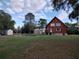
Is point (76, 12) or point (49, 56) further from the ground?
point (76, 12)

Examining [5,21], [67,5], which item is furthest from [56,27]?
[67,5]

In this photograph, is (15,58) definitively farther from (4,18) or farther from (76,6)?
(4,18)

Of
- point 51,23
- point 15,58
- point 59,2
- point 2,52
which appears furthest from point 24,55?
→ point 51,23

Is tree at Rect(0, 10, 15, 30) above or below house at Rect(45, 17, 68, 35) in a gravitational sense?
above

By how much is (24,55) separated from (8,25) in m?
95.1

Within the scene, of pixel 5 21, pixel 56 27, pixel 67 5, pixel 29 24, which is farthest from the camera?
pixel 29 24

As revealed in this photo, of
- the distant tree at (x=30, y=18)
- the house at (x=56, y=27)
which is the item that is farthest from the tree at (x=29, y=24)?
the house at (x=56, y=27)

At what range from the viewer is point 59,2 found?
19203 millimetres

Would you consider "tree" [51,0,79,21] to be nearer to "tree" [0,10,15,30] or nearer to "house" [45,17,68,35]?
"house" [45,17,68,35]

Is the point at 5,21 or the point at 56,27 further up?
the point at 5,21

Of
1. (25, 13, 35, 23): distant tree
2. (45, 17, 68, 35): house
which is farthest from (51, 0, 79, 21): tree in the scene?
(25, 13, 35, 23): distant tree

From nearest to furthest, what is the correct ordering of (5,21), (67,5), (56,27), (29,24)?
(67,5)
(56,27)
(5,21)
(29,24)

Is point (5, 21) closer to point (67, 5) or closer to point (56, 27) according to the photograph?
point (56, 27)

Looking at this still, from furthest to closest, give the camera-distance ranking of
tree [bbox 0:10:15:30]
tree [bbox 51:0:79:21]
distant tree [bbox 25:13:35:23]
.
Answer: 1. distant tree [bbox 25:13:35:23]
2. tree [bbox 0:10:15:30]
3. tree [bbox 51:0:79:21]
